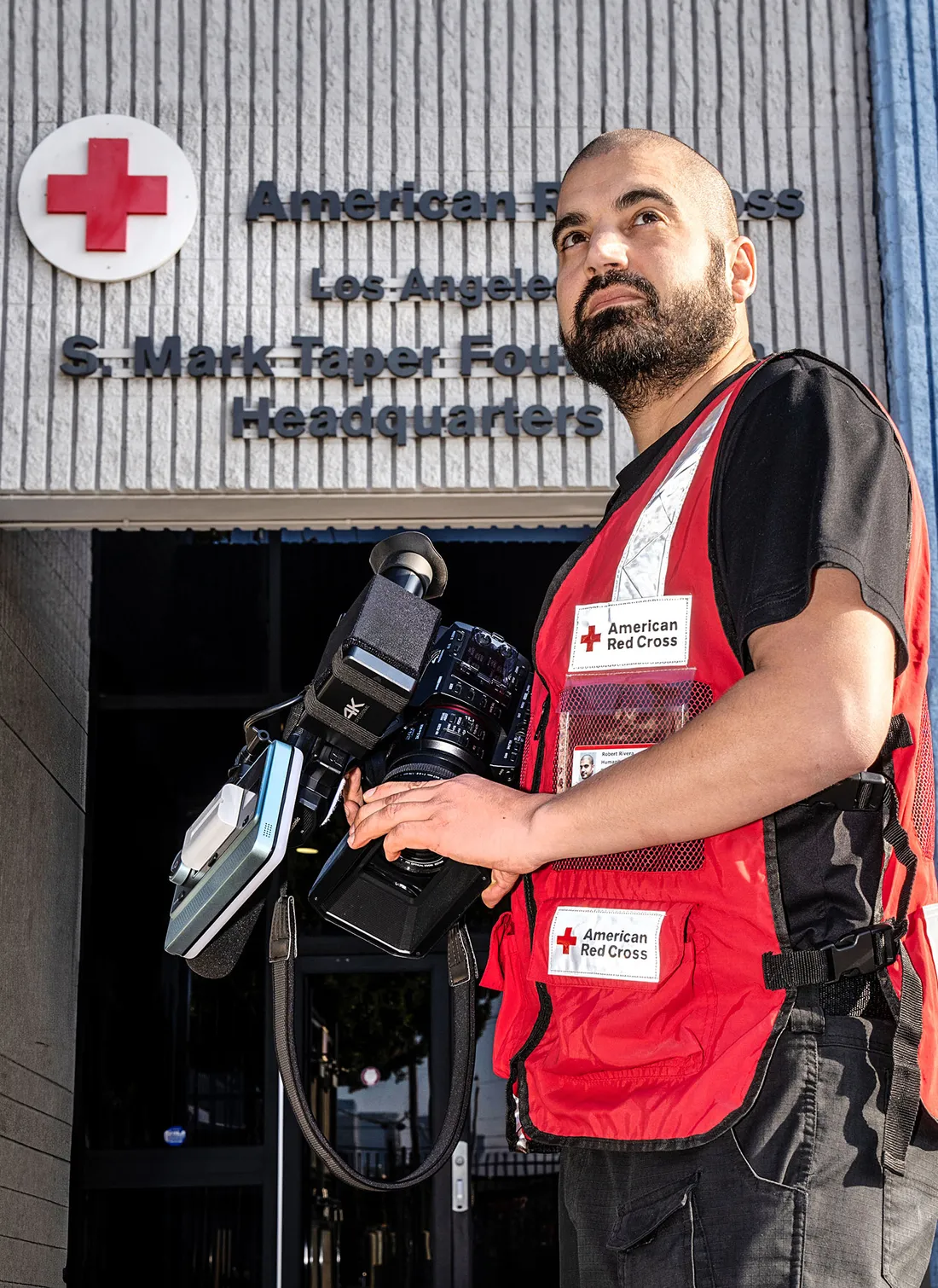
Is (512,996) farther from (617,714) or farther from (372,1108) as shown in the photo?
(372,1108)

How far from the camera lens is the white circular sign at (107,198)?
4422 mm

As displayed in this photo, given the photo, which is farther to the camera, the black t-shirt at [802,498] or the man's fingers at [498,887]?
the man's fingers at [498,887]

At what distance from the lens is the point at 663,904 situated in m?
1.24

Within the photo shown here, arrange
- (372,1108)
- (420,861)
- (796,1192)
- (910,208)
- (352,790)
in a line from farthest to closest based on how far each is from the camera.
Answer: (372,1108), (910,208), (352,790), (420,861), (796,1192)

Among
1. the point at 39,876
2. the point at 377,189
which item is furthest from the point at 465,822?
the point at 39,876

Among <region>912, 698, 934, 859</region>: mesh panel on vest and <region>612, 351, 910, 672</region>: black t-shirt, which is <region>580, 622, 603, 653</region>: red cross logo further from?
<region>912, 698, 934, 859</region>: mesh panel on vest

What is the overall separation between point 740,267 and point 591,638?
1.80 ft

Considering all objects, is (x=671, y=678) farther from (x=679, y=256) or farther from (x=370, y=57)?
(x=370, y=57)

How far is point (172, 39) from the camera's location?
14.9 feet

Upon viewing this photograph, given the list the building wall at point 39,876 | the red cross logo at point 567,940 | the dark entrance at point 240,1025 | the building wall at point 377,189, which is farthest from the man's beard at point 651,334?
the dark entrance at point 240,1025

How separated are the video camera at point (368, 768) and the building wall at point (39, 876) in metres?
4.09

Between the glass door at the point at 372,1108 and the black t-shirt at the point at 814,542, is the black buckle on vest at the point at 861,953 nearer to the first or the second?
the black t-shirt at the point at 814,542

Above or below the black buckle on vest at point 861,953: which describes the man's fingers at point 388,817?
above

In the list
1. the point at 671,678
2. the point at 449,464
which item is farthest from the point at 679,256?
the point at 449,464
